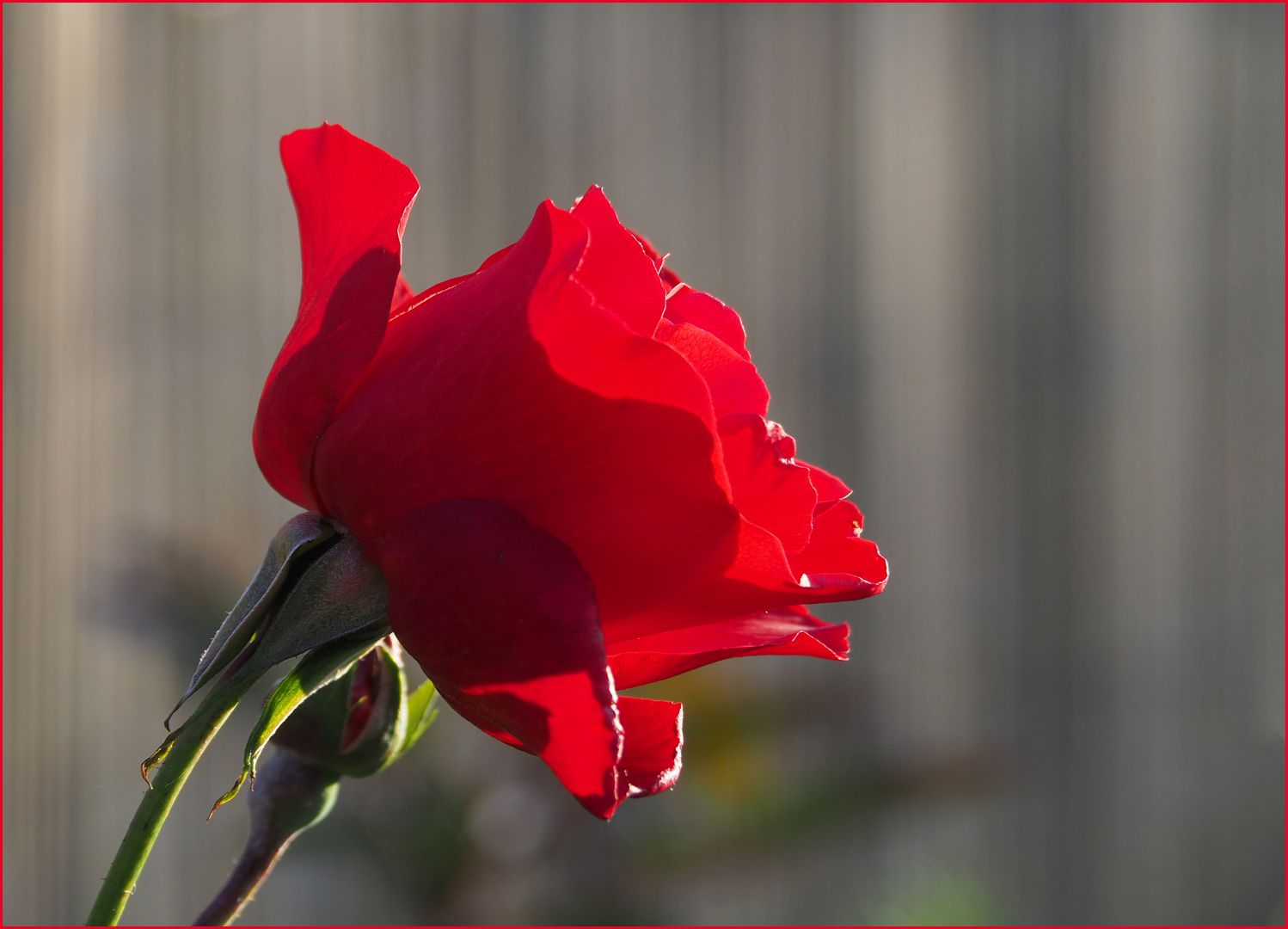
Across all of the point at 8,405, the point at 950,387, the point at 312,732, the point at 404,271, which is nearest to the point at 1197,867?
the point at 950,387

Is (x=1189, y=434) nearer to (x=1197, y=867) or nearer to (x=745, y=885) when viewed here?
(x=1197, y=867)

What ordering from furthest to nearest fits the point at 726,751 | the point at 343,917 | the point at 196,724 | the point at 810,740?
the point at 810,740 < the point at 343,917 < the point at 726,751 < the point at 196,724

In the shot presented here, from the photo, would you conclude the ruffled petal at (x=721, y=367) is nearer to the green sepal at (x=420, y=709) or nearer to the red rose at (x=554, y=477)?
the red rose at (x=554, y=477)

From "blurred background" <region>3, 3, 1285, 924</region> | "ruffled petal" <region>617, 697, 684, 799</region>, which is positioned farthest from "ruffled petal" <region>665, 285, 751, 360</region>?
"blurred background" <region>3, 3, 1285, 924</region>

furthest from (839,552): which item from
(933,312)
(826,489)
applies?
(933,312)

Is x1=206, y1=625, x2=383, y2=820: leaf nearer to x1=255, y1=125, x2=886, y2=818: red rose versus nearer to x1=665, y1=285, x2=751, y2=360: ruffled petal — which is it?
x1=255, y1=125, x2=886, y2=818: red rose

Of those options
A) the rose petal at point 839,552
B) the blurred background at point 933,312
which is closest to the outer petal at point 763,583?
the rose petal at point 839,552
